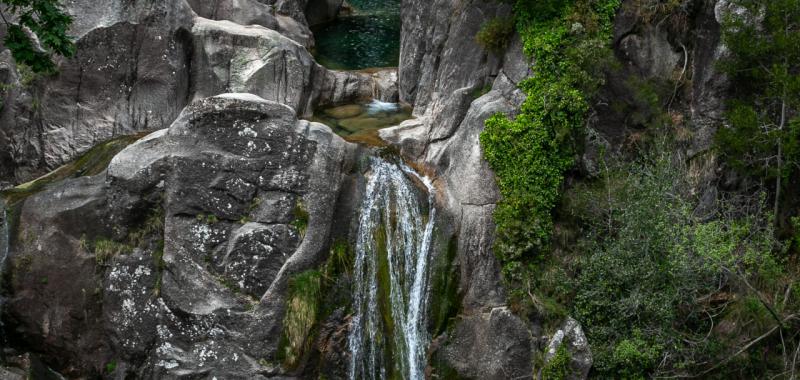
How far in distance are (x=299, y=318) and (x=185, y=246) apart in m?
2.47

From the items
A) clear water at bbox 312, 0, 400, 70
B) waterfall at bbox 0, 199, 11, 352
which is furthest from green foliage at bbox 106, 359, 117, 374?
clear water at bbox 312, 0, 400, 70

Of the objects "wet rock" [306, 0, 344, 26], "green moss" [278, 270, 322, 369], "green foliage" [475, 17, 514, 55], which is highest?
"wet rock" [306, 0, 344, 26]

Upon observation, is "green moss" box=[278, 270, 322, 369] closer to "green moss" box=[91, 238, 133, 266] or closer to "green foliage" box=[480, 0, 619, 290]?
"green moss" box=[91, 238, 133, 266]

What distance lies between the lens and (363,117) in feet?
61.1

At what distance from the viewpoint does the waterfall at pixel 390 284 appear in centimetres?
1405

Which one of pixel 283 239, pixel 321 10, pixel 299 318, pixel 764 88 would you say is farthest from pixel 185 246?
pixel 321 10

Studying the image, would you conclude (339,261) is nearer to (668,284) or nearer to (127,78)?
(668,284)

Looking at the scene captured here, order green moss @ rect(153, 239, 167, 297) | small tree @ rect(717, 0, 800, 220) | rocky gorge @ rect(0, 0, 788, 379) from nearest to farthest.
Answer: small tree @ rect(717, 0, 800, 220) < rocky gorge @ rect(0, 0, 788, 379) < green moss @ rect(153, 239, 167, 297)

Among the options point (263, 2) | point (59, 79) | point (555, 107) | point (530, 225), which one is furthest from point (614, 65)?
point (263, 2)

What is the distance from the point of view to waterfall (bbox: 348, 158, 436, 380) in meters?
14.1

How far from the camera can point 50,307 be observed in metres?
14.1

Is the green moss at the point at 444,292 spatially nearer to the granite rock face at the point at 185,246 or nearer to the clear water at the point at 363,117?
the granite rock face at the point at 185,246

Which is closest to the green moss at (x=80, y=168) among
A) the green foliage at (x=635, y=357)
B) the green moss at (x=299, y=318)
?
the green moss at (x=299, y=318)

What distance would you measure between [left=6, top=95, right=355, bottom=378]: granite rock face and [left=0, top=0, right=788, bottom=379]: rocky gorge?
28 millimetres
